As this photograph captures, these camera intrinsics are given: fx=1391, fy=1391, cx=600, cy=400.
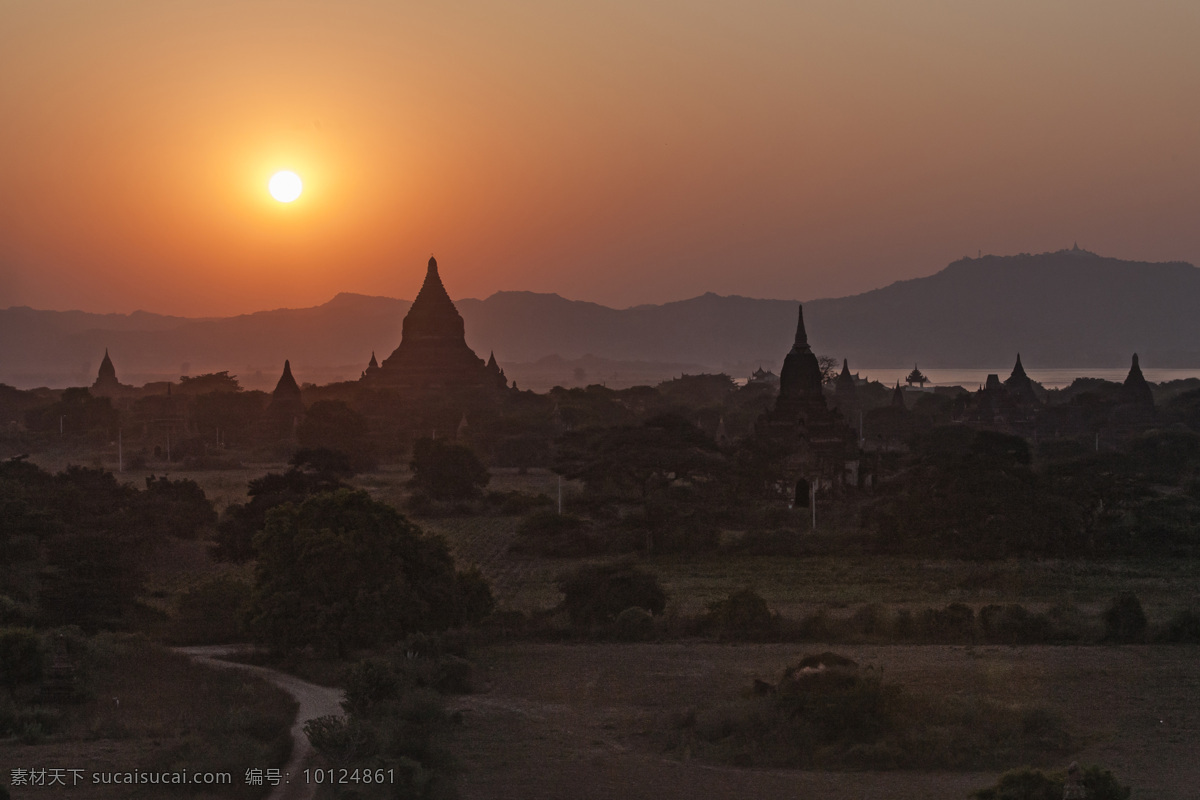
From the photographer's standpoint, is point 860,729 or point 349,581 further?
point 349,581

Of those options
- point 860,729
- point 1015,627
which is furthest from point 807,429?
point 860,729

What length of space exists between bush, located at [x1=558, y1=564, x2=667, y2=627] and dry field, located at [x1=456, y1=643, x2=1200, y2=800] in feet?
5.45

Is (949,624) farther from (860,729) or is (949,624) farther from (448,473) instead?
(448,473)

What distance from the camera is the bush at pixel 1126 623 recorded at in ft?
75.3

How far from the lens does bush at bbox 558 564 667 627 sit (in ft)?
81.5

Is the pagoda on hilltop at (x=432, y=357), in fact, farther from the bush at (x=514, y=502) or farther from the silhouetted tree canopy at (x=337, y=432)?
the bush at (x=514, y=502)

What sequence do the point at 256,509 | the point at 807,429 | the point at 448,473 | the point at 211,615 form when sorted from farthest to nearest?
the point at 807,429 < the point at 448,473 < the point at 256,509 < the point at 211,615

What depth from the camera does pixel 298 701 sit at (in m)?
19.0

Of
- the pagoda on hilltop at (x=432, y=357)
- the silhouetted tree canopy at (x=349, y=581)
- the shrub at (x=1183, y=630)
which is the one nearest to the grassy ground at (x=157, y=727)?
the silhouetted tree canopy at (x=349, y=581)

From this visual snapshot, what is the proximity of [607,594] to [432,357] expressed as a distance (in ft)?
207

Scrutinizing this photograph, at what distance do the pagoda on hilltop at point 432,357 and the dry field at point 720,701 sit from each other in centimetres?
6277

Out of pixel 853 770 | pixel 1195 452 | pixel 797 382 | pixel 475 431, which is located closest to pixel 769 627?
pixel 853 770

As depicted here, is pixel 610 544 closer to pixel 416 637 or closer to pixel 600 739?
pixel 416 637

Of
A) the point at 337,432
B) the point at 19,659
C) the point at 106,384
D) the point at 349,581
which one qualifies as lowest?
the point at 19,659
